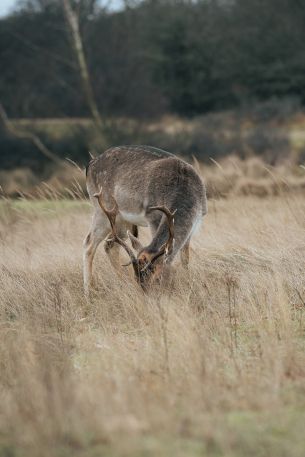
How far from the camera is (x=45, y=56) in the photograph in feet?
101

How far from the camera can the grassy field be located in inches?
169

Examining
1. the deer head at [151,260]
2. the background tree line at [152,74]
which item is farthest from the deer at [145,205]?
the background tree line at [152,74]

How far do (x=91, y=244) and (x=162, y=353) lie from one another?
134 inches

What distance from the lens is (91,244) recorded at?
8.91m

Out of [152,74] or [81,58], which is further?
[152,74]

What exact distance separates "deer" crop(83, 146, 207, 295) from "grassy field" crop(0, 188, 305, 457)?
257mm

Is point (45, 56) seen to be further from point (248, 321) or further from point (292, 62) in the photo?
point (248, 321)

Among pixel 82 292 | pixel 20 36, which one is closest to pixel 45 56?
pixel 20 36

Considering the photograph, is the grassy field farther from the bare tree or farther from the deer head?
the bare tree

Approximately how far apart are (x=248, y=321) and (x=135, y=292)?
107 centimetres

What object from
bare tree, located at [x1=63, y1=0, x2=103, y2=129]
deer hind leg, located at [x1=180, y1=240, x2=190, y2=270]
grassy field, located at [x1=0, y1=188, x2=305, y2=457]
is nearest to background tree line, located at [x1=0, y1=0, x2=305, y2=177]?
bare tree, located at [x1=63, y1=0, x2=103, y2=129]

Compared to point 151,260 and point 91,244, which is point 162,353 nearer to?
point 151,260

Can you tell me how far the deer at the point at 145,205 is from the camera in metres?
7.28

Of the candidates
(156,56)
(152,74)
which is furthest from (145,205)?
(152,74)
